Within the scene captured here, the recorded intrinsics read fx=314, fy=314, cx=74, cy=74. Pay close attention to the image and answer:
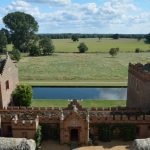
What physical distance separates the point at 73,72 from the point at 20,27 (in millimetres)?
50106

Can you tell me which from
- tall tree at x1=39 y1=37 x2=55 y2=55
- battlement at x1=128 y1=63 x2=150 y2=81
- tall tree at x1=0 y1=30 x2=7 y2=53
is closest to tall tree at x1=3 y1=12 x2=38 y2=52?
tall tree at x1=0 y1=30 x2=7 y2=53

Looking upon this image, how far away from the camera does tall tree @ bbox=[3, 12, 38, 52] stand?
13409 cm

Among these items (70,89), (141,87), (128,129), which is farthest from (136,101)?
(70,89)

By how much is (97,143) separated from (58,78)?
1839 inches

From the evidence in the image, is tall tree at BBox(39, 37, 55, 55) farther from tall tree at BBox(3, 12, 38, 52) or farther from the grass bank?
the grass bank

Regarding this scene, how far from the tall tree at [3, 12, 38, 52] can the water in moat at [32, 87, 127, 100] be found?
216ft

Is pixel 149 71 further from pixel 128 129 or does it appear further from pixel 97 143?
pixel 97 143

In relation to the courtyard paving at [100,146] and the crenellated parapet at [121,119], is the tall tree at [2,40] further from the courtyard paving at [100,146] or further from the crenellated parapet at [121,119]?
the crenellated parapet at [121,119]

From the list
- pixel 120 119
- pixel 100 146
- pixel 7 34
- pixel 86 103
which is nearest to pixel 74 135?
pixel 100 146

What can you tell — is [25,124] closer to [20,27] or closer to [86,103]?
[86,103]

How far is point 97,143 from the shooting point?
39844 millimetres

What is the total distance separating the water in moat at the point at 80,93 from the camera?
218 feet

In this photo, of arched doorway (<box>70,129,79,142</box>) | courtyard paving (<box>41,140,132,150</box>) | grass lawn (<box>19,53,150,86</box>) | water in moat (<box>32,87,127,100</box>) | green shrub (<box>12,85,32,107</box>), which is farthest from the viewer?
grass lawn (<box>19,53,150,86</box>)

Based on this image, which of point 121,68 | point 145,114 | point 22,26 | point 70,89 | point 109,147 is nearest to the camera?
point 109,147
